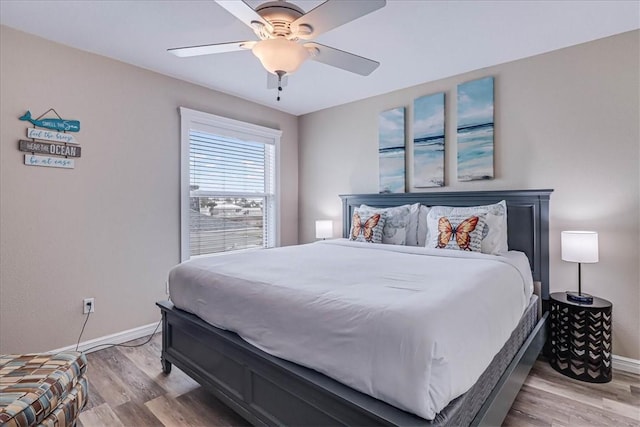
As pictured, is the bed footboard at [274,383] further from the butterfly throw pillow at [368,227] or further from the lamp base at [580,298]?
the butterfly throw pillow at [368,227]

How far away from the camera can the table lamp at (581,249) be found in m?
2.27

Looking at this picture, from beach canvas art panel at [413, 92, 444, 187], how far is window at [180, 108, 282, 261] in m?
1.83

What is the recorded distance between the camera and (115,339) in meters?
2.82

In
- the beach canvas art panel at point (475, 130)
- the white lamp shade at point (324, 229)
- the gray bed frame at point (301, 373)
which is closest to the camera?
the gray bed frame at point (301, 373)

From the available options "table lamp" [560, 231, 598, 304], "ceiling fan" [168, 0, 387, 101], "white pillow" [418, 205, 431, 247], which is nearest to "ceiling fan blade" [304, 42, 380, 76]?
"ceiling fan" [168, 0, 387, 101]

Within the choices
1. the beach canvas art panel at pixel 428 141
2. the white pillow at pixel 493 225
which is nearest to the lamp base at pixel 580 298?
the white pillow at pixel 493 225

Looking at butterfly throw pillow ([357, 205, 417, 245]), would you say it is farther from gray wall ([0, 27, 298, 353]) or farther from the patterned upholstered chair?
the patterned upholstered chair

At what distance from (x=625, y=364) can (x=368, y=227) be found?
218 centimetres

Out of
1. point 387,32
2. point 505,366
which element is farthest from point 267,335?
point 387,32

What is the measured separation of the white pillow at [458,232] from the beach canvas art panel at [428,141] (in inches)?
26.2

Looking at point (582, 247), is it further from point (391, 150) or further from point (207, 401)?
point (207, 401)

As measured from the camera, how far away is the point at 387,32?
2402 mm

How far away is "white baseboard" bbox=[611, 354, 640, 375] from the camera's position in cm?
234

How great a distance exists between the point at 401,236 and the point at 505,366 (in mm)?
1524
